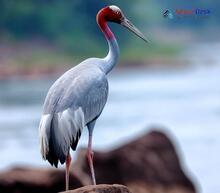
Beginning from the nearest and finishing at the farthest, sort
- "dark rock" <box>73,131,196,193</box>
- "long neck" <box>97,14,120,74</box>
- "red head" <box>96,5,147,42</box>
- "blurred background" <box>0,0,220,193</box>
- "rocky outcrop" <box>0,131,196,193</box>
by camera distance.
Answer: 1. "long neck" <box>97,14,120,74</box>
2. "red head" <box>96,5,147,42</box>
3. "rocky outcrop" <box>0,131,196,193</box>
4. "dark rock" <box>73,131,196,193</box>
5. "blurred background" <box>0,0,220,193</box>

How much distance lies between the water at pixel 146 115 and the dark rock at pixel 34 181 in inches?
375

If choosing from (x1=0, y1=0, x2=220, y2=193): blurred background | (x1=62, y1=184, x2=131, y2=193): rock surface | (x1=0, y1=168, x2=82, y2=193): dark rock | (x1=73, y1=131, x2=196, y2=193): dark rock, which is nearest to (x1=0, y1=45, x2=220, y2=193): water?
(x1=0, y1=0, x2=220, y2=193): blurred background

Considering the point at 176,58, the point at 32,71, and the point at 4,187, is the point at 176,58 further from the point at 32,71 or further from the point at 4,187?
the point at 4,187

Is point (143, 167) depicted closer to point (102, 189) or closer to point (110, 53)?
point (110, 53)

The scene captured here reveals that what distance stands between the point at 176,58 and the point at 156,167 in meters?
50.9

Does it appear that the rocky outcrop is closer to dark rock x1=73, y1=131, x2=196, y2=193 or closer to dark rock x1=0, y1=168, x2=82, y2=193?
dark rock x1=73, y1=131, x2=196, y2=193

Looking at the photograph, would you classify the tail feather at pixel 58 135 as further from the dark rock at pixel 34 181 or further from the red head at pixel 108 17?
the dark rock at pixel 34 181

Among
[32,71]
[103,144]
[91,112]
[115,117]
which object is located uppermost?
[32,71]

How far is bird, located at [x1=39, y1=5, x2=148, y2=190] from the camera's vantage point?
379 inches

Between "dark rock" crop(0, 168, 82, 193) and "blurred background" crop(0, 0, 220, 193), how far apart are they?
64.8ft

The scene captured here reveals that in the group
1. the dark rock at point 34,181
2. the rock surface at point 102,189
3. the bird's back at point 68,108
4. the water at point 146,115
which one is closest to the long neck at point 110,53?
the bird's back at point 68,108

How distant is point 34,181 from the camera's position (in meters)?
13.4

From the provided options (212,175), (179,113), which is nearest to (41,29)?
(179,113)

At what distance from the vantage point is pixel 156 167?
19188 mm
